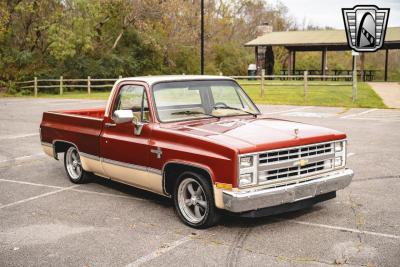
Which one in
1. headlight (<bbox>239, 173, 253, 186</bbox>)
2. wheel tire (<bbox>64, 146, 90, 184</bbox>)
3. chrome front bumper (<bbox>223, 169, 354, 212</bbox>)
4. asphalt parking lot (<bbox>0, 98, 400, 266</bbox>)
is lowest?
asphalt parking lot (<bbox>0, 98, 400, 266</bbox>)

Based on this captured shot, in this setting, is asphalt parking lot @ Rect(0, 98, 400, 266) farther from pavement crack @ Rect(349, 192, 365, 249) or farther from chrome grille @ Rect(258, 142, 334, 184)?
chrome grille @ Rect(258, 142, 334, 184)

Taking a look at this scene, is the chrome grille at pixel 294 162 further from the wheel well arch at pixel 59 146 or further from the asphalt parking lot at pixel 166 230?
the wheel well arch at pixel 59 146

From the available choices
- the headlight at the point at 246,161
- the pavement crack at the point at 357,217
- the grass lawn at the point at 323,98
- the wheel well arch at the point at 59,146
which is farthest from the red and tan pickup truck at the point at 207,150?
the grass lawn at the point at 323,98

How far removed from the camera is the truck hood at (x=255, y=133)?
559 cm

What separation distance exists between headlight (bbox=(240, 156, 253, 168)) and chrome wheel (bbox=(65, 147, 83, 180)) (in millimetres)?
3653

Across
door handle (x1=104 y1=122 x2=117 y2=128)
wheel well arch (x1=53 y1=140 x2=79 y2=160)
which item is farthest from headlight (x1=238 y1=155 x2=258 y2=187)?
wheel well arch (x1=53 y1=140 x2=79 y2=160)

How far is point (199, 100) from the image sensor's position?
23.1 feet

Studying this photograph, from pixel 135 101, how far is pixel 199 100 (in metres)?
0.85

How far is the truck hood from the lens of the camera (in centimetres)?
559

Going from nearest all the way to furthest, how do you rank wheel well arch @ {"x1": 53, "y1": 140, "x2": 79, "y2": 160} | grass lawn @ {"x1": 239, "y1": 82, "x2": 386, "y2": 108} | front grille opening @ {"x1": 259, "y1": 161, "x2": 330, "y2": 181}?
front grille opening @ {"x1": 259, "y1": 161, "x2": 330, "y2": 181}
wheel well arch @ {"x1": 53, "y1": 140, "x2": 79, "y2": 160}
grass lawn @ {"x1": 239, "y1": 82, "x2": 386, "y2": 108}

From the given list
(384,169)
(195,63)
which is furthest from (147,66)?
(384,169)

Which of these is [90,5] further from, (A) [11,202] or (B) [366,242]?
(B) [366,242]

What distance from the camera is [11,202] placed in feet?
24.0

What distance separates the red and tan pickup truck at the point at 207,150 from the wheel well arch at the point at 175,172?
0.01 meters
